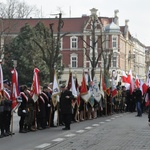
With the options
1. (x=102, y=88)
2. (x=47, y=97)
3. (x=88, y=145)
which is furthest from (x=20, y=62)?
(x=88, y=145)

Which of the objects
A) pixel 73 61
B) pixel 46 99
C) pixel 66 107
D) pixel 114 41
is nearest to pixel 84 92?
pixel 46 99

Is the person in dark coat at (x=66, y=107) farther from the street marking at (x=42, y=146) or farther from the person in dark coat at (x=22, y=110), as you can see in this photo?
the street marking at (x=42, y=146)

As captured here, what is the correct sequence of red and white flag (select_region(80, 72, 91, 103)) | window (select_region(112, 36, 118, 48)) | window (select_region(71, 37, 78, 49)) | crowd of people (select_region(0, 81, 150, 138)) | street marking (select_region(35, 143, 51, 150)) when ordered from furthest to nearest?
window (select_region(112, 36, 118, 48)), window (select_region(71, 37, 78, 49)), red and white flag (select_region(80, 72, 91, 103)), crowd of people (select_region(0, 81, 150, 138)), street marking (select_region(35, 143, 51, 150))

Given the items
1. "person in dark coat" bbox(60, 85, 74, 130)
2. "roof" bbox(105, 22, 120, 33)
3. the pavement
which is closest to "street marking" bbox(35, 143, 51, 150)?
the pavement

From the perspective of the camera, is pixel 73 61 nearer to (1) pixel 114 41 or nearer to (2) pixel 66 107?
(1) pixel 114 41

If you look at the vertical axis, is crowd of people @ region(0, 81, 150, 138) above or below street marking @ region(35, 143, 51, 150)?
above

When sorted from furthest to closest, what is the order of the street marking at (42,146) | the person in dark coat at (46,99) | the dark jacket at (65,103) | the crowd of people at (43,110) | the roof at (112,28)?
the roof at (112,28) < the person in dark coat at (46,99) < the dark jacket at (65,103) < the crowd of people at (43,110) < the street marking at (42,146)

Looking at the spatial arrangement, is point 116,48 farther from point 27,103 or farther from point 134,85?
point 27,103

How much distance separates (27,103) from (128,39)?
103 metres

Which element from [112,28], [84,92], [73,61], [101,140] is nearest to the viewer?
[101,140]

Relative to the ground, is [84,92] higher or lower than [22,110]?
higher

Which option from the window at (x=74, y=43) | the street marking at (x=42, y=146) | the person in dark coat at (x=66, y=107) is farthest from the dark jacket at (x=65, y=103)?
the window at (x=74, y=43)

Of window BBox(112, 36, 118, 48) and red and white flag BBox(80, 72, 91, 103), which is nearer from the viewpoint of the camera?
red and white flag BBox(80, 72, 91, 103)

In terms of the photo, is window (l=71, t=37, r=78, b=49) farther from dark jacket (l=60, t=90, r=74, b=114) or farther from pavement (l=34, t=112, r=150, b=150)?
pavement (l=34, t=112, r=150, b=150)
